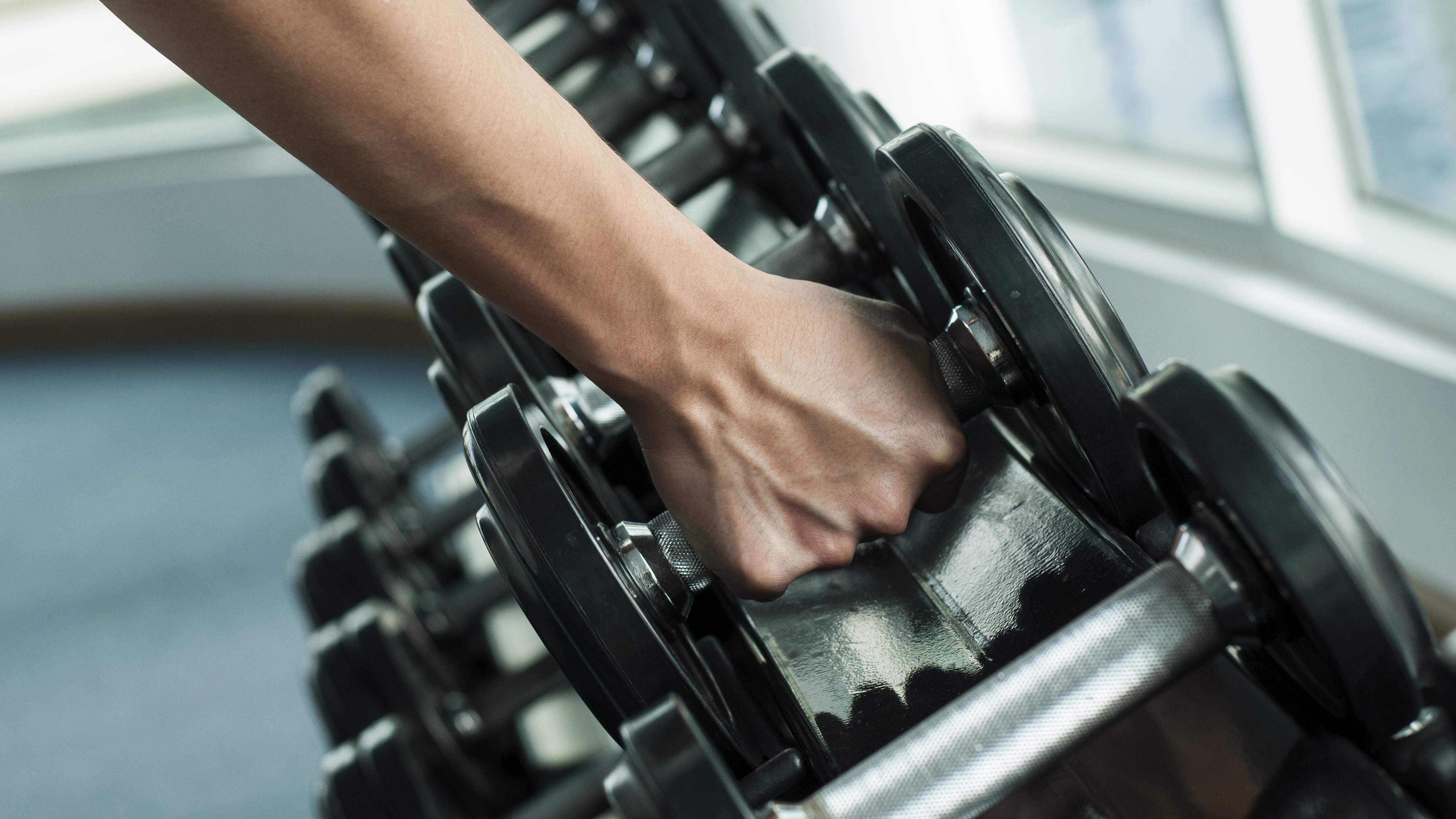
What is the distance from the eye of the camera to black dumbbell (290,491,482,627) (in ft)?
5.19

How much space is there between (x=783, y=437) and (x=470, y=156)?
226mm

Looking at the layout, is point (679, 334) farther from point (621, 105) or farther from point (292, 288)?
point (292, 288)

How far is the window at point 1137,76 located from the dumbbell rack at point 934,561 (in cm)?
111

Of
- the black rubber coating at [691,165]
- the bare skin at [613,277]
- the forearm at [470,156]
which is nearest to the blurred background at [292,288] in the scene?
the black rubber coating at [691,165]

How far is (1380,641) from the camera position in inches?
16.6

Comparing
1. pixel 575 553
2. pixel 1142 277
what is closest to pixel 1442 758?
pixel 575 553

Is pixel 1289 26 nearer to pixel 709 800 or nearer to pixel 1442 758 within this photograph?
pixel 1442 758

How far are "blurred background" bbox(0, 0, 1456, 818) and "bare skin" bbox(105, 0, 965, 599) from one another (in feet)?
3.40

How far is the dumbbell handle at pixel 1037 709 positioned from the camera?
46 centimetres

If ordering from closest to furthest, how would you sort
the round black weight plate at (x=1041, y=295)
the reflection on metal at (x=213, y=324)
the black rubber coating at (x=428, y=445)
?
the round black weight plate at (x=1041, y=295), the black rubber coating at (x=428, y=445), the reflection on metal at (x=213, y=324)

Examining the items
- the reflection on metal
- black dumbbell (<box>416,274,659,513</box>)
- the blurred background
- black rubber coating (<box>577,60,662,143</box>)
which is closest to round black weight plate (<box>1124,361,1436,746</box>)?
black dumbbell (<box>416,274,659,513</box>)

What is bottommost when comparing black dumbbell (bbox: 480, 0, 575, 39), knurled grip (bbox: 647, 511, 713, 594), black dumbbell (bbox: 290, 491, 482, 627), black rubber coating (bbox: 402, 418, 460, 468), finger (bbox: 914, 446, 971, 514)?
black dumbbell (bbox: 290, 491, 482, 627)

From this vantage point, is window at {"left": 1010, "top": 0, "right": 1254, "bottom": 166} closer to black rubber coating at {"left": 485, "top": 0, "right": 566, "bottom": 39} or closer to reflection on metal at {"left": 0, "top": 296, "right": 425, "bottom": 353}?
black rubber coating at {"left": 485, "top": 0, "right": 566, "bottom": 39}

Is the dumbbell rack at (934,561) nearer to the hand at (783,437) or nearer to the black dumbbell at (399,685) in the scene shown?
the hand at (783,437)
